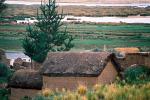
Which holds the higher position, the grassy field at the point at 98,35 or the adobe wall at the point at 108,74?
the adobe wall at the point at 108,74

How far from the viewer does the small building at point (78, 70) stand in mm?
27438

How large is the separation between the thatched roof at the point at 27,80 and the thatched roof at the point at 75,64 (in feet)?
4.49

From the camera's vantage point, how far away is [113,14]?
138ft

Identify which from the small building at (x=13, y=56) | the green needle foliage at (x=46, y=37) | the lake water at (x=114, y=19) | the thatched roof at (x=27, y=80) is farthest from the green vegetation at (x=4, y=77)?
the lake water at (x=114, y=19)

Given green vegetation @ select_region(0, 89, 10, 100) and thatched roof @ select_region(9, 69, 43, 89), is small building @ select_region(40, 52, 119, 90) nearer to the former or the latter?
thatched roof @ select_region(9, 69, 43, 89)

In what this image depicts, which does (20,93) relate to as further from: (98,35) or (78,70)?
(98,35)

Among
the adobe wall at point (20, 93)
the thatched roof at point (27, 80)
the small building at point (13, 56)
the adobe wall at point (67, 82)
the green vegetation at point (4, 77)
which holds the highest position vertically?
the adobe wall at point (67, 82)

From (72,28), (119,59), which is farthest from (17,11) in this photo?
→ (119,59)

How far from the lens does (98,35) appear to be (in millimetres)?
45719

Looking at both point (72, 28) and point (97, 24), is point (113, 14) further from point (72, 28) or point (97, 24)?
point (72, 28)

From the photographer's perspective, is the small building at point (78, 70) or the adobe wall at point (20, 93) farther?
the adobe wall at point (20, 93)

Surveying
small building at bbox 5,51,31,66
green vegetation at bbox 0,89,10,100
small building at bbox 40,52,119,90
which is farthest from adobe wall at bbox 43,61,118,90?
small building at bbox 5,51,31,66

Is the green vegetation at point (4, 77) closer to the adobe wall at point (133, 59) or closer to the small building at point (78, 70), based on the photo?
the small building at point (78, 70)

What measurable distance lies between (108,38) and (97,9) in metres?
3.31
